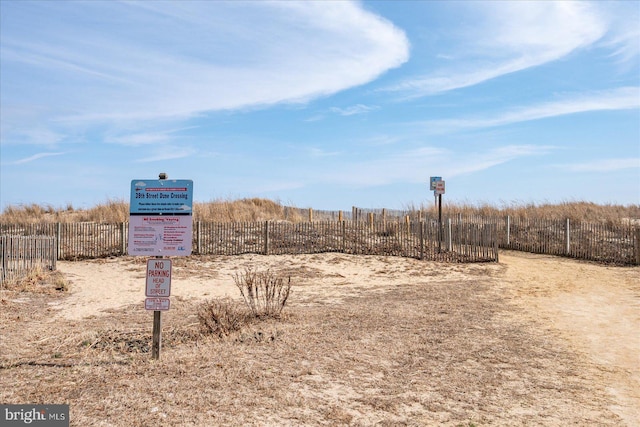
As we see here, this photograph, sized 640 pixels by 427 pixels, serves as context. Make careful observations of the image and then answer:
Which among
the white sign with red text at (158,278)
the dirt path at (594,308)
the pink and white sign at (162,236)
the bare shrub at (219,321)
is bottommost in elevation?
the dirt path at (594,308)

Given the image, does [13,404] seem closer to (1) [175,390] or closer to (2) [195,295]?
(1) [175,390]

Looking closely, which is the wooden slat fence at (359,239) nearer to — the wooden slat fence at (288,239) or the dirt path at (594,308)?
the wooden slat fence at (288,239)

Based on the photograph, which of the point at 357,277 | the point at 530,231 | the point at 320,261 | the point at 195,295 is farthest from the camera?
the point at 530,231

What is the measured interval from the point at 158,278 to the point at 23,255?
32.7ft

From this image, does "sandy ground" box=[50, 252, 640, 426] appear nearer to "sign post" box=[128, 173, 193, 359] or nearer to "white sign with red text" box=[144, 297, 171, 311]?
"white sign with red text" box=[144, 297, 171, 311]

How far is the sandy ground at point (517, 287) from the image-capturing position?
7285mm

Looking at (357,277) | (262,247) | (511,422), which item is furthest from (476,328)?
(262,247)

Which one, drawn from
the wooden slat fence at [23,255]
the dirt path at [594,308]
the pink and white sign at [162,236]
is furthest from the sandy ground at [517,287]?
the pink and white sign at [162,236]

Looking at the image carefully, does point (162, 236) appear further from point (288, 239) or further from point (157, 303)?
point (288, 239)

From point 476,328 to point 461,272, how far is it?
8.77 metres

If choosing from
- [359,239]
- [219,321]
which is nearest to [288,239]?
[359,239]

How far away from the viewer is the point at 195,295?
1314 centimetres

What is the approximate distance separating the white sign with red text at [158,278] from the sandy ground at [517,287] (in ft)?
14.9

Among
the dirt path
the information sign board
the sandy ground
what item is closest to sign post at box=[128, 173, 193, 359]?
the information sign board
